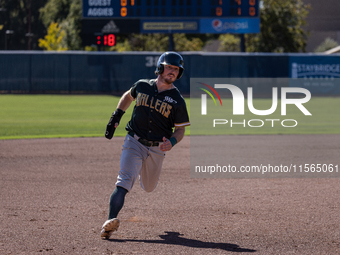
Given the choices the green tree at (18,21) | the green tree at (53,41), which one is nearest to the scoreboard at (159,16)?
the green tree at (53,41)

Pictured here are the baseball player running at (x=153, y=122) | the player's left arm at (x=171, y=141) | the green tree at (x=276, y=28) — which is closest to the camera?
the player's left arm at (x=171, y=141)

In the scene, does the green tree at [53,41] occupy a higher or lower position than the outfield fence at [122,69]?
higher

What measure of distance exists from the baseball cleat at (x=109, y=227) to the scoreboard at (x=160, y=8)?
27.3 meters

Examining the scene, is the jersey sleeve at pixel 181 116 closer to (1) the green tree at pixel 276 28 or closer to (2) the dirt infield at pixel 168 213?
(2) the dirt infield at pixel 168 213

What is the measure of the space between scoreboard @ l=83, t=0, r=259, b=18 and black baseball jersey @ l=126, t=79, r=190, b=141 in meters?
26.4

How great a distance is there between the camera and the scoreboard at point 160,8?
30969 mm

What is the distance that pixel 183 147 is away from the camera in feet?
41.0

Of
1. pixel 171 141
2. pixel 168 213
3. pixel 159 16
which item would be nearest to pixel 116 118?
pixel 171 141

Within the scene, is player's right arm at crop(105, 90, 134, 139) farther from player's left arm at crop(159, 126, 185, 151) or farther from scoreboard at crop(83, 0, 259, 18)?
scoreboard at crop(83, 0, 259, 18)

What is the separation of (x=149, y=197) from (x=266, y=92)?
88.1 ft

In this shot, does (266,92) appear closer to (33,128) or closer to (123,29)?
(123,29)

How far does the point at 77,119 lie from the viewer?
1875 centimetres

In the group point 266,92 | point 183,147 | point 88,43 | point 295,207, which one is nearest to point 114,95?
point 88,43

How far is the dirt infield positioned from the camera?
4.77 m
